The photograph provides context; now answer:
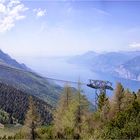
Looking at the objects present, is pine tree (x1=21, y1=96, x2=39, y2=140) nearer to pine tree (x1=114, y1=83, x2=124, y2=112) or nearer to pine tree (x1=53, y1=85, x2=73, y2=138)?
pine tree (x1=53, y1=85, x2=73, y2=138)

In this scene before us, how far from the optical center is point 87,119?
62.8m

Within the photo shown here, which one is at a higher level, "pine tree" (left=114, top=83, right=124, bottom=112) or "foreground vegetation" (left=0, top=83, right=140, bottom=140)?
"pine tree" (left=114, top=83, right=124, bottom=112)

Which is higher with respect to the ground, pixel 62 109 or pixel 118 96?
pixel 118 96

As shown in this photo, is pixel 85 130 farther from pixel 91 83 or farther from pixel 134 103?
pixel 91 83

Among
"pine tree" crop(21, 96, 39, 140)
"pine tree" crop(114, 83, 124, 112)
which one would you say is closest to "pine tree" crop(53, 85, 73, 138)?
"pine tree" crop(21, 96, 39, 140)

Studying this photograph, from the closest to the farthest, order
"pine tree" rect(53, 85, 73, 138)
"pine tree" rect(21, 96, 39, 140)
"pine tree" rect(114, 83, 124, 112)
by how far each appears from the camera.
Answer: "pine tree" rect(53, 85, 73, 138)
"pine tree" rect(21, 96, 39, 140)
"pine tree" rect(114, 83, 124, 112)

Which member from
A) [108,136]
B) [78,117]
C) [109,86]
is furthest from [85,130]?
[109,86]

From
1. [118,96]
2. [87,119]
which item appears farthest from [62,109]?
[118,96]

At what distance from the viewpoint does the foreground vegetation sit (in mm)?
53456

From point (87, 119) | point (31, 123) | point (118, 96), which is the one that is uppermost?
point (118, 96)

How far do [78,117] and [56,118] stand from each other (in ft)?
46.8

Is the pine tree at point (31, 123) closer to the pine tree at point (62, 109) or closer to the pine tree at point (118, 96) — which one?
the pine tree at point (62, 109)

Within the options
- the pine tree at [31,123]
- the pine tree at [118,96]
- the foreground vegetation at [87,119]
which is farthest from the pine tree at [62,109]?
the pine tree at [118,96]

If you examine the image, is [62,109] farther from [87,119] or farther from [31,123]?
[87,119]
